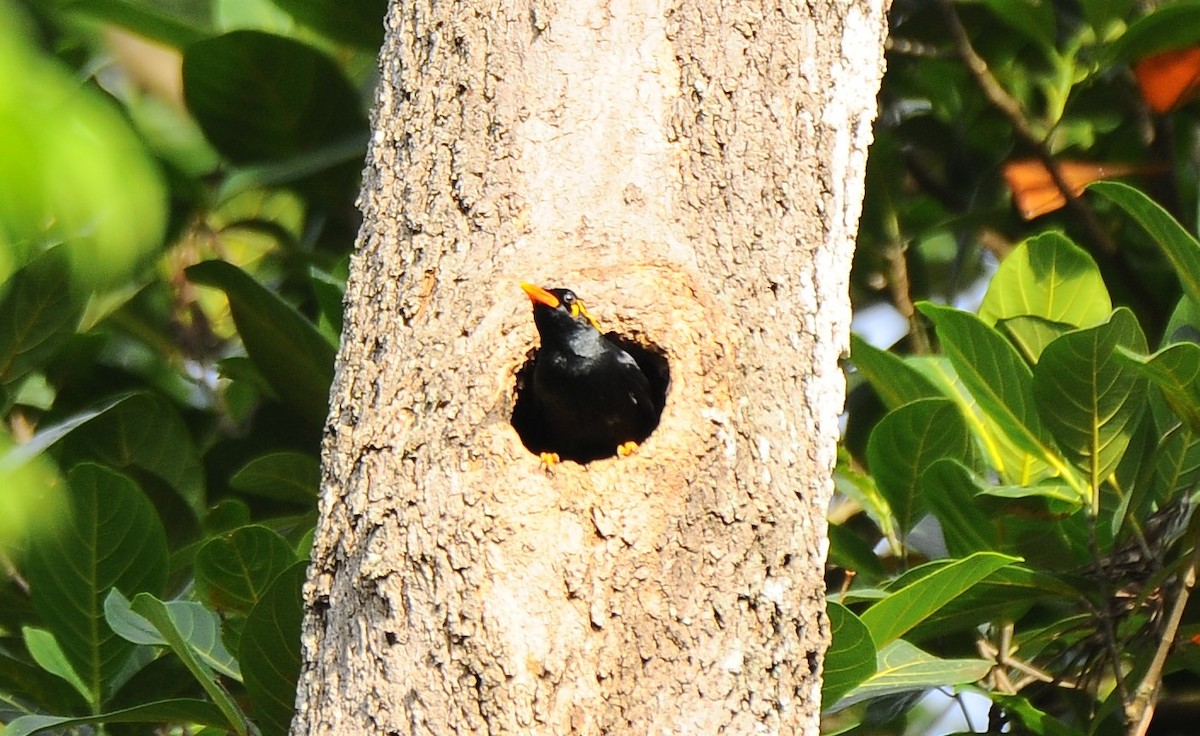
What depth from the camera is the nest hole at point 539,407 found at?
2789 mm

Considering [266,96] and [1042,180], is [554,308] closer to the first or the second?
[266,96]

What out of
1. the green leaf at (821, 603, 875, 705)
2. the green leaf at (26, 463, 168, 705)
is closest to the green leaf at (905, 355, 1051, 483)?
the green leaf at (821, 603, 875, 705)

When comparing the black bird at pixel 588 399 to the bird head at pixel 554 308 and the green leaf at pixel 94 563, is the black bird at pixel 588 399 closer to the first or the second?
the bird head at pixel 554 308

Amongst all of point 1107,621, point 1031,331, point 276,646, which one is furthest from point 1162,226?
point 276,646

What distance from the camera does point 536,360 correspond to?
3418 mm

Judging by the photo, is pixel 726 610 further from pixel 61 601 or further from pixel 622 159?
pixel 61 601

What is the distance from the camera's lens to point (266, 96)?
3.61 meters

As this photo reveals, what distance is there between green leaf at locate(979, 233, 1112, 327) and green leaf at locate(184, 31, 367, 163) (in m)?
1.60

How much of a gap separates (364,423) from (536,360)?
41.0 inches

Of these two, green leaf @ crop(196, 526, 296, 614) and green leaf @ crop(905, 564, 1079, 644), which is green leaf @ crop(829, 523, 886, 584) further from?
green leaf @ crop(196, 526, 296, 614)

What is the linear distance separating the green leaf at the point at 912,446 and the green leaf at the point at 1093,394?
178 millimetres

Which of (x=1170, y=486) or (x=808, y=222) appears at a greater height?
(x=808, y=222)

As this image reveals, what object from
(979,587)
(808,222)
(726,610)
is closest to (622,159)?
(808,222)

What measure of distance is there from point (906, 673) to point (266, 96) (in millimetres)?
2060
